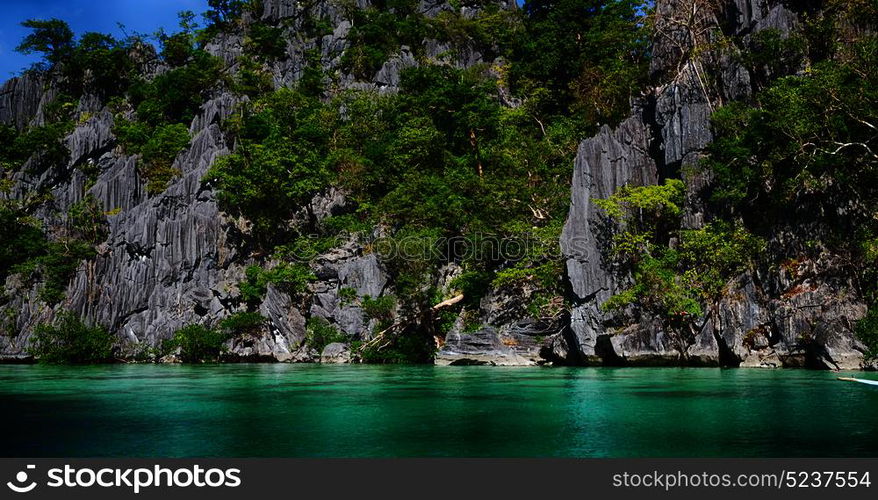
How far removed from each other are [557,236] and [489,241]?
353 centimetres

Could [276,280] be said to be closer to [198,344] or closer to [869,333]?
[198,344]

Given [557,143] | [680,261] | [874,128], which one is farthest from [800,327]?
[557,143]

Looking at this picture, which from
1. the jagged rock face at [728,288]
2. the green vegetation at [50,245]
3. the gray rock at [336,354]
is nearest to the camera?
the jagged rock face at [728,288]

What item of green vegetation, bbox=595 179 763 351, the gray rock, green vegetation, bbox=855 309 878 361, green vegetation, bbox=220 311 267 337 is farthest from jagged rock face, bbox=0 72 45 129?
green vegetation, bbox=855 309 878 361

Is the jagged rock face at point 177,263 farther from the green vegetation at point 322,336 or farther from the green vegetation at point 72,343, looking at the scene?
the green vegetation at point 72,343

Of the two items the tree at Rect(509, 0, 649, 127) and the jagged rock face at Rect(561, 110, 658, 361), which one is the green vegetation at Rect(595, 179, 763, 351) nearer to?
the jagged rock face at Rect(561, 110, 658, 361)

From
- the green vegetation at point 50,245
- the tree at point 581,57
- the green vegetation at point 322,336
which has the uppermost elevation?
the tree at point 581,57

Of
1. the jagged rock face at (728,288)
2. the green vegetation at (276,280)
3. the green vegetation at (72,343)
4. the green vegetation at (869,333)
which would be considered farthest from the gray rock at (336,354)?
the green vegetation at (869,333)

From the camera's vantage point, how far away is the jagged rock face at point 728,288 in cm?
2070

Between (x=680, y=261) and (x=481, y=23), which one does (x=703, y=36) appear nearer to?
(x=680, y=261)

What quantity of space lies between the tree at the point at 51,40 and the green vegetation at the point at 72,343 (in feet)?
81.4

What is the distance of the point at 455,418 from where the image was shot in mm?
10023

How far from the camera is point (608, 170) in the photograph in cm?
2642

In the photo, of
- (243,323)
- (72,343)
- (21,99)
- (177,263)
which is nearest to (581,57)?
(243,323)
